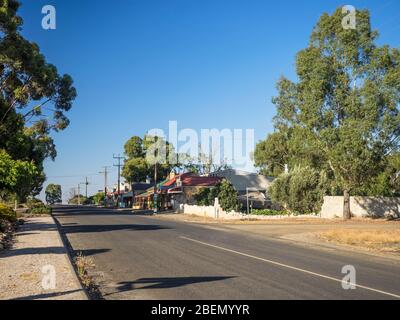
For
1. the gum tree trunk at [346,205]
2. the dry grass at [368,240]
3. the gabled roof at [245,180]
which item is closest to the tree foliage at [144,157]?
the gabled roof at [245,180]

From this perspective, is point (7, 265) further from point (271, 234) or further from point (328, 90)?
point (328, 90)

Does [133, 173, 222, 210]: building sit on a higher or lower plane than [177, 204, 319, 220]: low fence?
higher

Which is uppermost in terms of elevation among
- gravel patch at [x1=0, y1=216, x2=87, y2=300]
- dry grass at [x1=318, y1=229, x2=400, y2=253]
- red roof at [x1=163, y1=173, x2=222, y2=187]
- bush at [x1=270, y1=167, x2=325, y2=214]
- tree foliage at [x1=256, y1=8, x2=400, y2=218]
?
tree foliage at [x1=256, y1=8, x2=400, y2=218]

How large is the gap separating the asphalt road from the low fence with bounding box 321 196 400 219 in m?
27.0

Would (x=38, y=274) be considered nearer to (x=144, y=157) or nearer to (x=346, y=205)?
(x=346, y=205)

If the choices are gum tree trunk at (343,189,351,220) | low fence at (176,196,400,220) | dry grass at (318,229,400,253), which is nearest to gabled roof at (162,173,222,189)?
low fence at (176,196,400,220)

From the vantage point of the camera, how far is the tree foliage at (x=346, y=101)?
39000mm

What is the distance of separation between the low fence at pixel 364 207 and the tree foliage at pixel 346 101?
2.67 meters

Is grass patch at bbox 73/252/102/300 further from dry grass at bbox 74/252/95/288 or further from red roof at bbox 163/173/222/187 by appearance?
red roof at bbox 163/173/222/187

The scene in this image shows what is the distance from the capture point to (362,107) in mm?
39094

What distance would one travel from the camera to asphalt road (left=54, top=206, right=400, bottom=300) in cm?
935

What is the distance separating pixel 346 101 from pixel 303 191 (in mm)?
9246

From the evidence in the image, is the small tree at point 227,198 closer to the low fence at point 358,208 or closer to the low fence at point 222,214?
the low fence at point 358,208

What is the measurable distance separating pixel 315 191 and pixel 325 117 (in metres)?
7.41
